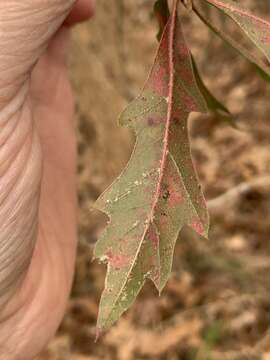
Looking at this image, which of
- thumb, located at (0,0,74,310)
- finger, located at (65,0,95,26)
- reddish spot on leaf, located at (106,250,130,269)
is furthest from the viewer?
finger, located at (65,0,95,26)

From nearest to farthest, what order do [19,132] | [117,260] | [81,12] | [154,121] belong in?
[117,260] < [154,121] < [19,132] < [81,12]

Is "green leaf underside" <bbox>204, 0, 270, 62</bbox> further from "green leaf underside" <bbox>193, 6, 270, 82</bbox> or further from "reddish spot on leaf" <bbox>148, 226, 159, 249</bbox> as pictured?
"reddish spot on leaf" <bbox>148, 226, 159, 249</bbox>

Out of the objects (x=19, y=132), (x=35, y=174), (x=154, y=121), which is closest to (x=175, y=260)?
(x=35, y=174)

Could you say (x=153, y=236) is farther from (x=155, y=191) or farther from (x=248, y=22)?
(x=248, y=22)

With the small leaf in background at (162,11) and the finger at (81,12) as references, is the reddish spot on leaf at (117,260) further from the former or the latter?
the finger at (81,12)

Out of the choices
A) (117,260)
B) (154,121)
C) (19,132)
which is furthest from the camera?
(19,132)

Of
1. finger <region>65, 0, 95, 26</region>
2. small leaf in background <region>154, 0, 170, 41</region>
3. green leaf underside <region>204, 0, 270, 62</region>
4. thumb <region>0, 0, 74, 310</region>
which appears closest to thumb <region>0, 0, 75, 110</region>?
thumb <region>0, 0, 74, 310</region>
